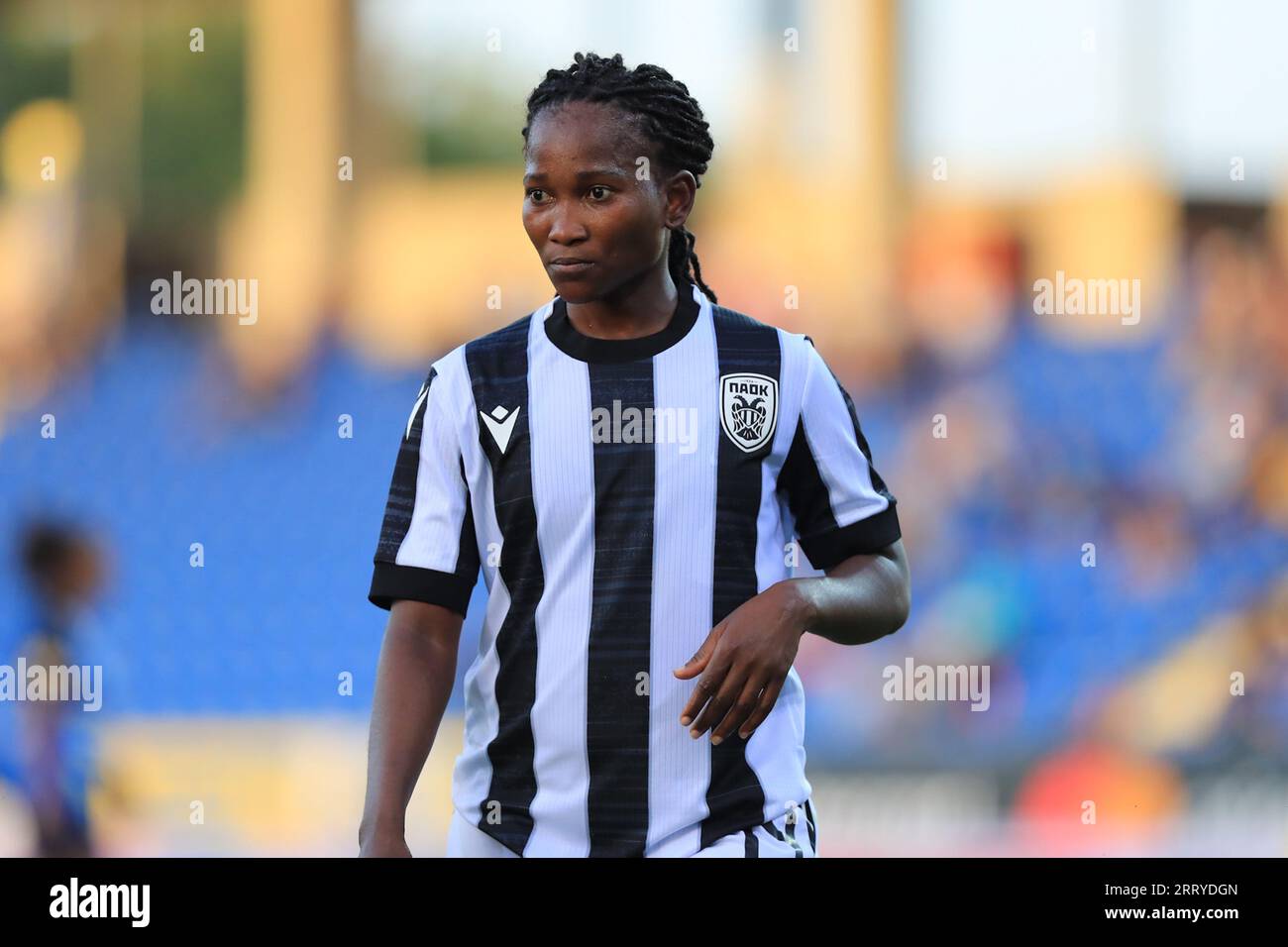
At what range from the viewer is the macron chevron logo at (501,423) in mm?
2086

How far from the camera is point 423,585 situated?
2.07 meters

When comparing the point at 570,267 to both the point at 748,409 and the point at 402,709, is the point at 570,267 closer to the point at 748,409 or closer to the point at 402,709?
the point at 748,409

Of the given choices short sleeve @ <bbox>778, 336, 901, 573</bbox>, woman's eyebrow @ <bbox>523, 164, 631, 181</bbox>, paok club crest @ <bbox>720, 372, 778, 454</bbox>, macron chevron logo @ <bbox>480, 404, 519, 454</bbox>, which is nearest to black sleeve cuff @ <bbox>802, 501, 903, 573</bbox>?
short sleeve @ <bbox>778, 336, 901, 573</bbox>

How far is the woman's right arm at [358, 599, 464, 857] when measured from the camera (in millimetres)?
1971

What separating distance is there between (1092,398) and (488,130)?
274 cm

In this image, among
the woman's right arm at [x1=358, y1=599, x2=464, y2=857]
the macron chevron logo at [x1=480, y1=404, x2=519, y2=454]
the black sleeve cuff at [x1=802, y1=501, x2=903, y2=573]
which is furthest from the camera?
the black sleeve cuff at [x1=802, y1=501, x2=903, y2=573]

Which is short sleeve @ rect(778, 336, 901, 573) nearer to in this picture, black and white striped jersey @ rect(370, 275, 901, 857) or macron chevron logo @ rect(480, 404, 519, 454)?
black and white striped jersey @ rect(370, 275, 901, 857)

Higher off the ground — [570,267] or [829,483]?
[570,267]

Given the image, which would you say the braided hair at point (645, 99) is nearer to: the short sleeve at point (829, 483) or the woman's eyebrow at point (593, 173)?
the woman's eyebrow at point (593, 173)

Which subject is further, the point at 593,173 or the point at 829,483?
the point at 829,483

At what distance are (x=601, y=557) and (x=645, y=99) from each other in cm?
62

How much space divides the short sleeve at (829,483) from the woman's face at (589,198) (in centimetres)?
30

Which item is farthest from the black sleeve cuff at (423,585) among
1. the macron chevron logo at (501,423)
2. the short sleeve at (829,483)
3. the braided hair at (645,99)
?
the braided hair at (645,99)

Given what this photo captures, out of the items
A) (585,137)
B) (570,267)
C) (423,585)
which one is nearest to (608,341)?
(570,267)
